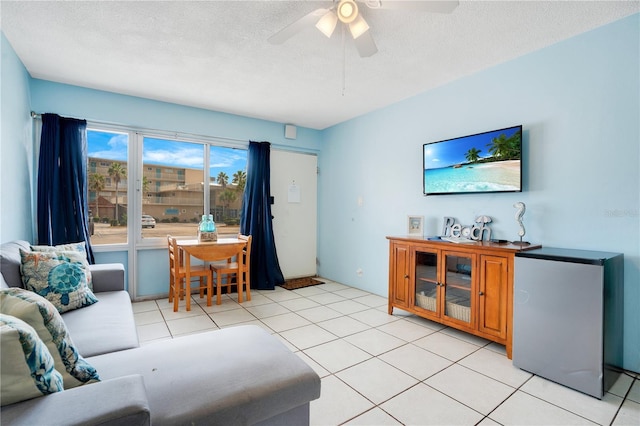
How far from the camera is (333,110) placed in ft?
13.2

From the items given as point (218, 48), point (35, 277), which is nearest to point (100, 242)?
point (35, 277)

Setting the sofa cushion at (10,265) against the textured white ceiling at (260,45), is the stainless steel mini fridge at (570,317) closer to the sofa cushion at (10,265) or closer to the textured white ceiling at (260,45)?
the textured white ceiling at (260,45)

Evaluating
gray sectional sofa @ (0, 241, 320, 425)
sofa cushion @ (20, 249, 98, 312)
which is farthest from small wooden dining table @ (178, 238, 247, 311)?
gray sectional sofa @ (0, 241, 320, 425)

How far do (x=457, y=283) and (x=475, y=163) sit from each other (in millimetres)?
1099

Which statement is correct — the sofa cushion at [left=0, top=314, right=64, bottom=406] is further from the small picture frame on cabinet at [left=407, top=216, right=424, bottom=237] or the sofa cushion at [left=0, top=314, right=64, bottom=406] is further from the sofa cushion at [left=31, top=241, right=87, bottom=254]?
the small picture frame on cabinet at [left=407, top=216, right=424, bottom=237]

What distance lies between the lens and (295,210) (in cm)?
481

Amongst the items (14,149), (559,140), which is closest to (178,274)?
(14,149)

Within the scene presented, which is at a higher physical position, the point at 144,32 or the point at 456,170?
the point at 144,32

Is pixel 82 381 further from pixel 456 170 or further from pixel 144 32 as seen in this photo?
pixel 456 170

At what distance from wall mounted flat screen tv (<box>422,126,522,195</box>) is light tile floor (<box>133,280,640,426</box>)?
133 cm

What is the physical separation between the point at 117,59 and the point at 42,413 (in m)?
2.83

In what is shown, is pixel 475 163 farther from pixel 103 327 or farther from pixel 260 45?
pixel 103 327

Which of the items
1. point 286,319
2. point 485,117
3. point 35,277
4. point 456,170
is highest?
point 485,117

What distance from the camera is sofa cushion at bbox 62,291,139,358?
1529mm
